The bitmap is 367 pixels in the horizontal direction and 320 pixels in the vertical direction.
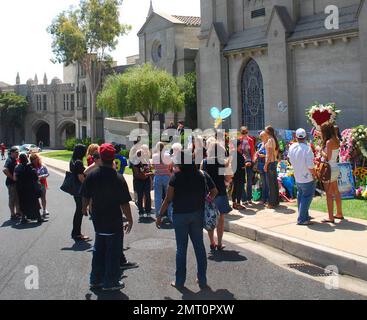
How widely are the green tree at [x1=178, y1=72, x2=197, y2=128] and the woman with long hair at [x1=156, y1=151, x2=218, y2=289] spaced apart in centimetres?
2714

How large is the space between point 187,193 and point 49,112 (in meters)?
64.9

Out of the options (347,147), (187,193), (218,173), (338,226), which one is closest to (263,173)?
(347,147)

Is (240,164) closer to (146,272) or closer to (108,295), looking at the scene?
(146,272)

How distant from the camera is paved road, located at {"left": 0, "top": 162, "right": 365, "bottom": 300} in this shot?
19.5ft

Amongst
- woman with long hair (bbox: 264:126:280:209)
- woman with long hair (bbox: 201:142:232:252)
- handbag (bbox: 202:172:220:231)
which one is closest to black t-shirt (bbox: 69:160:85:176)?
woman with long hair (bbox: 201:142:232:252)

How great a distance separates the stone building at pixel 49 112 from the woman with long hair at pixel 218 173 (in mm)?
60282

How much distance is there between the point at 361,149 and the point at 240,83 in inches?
628

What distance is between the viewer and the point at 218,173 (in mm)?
7840

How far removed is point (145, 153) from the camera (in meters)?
11.0

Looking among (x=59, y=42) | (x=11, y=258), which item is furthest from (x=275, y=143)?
(x=59, y=42)

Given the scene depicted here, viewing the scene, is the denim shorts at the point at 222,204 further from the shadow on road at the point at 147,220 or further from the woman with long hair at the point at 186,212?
the shadow on road at the point at 147,220

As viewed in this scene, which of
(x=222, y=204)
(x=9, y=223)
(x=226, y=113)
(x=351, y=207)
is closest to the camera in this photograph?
(x=222, y=204)

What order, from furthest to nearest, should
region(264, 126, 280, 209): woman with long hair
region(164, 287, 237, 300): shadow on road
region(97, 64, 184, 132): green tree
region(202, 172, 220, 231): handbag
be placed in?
region(97, 64, 184, 132): green tree
region(264, 126, 280, 209): woman with long hair
region(202, 172, 220, 231): handbag
region(164, 287, 237, 300): shadow on road

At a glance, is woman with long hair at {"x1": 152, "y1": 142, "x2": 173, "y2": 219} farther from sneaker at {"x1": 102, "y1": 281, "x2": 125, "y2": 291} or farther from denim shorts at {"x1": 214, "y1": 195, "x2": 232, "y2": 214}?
sneaker at {"x1": 102, "y1": 281, "x2": 125, "y2": 291}
